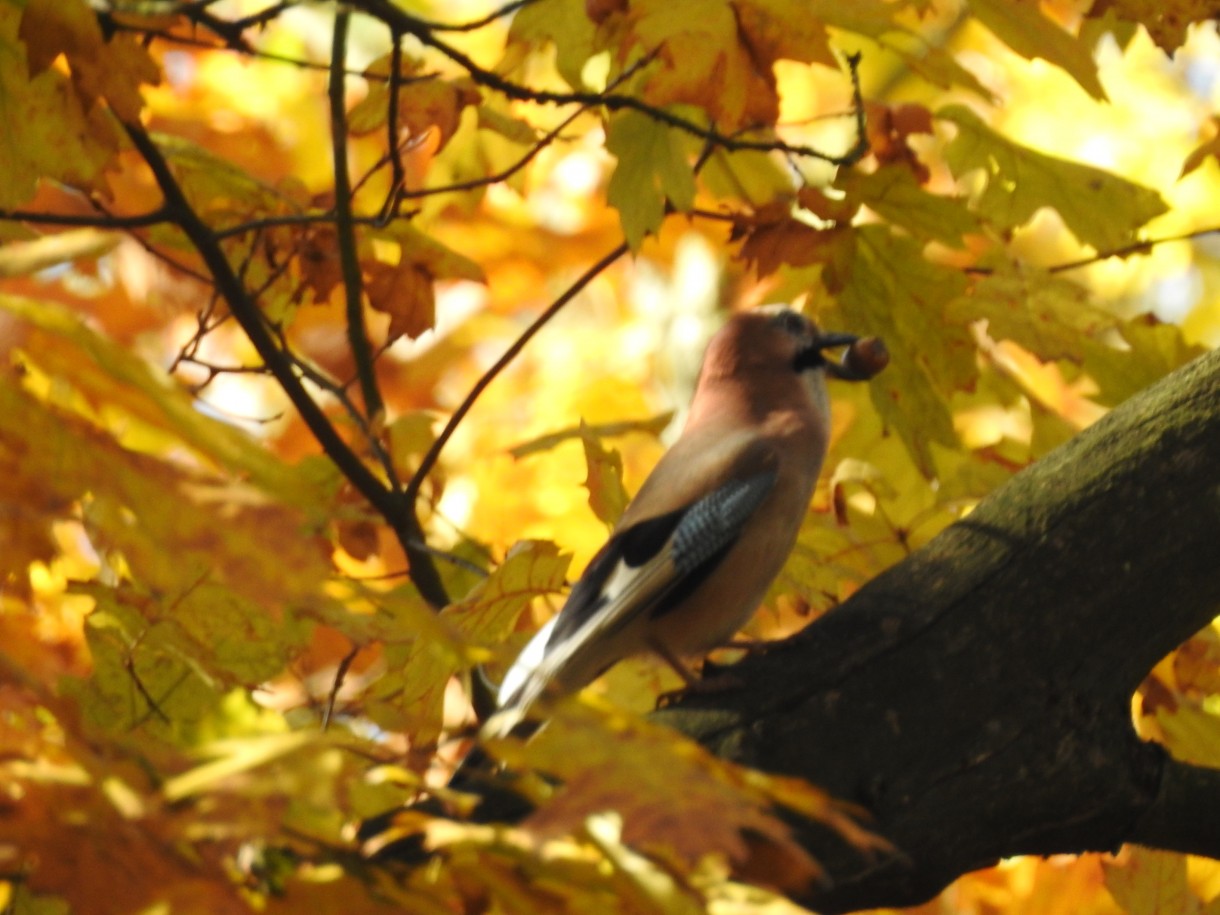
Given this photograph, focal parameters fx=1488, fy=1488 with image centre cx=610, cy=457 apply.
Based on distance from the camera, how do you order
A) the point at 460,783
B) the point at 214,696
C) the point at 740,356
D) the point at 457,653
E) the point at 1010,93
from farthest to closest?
the point at 1010,93, the point at 740,356, the point at 214,696, the point at 460,783, the point at 457,653

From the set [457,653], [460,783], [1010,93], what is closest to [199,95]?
[1010,93]

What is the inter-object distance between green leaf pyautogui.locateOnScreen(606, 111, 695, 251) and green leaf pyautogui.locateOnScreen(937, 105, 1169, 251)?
1.99 ft

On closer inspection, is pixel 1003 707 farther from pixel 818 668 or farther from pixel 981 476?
pixel 981 476

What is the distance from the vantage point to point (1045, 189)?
2.99 metres

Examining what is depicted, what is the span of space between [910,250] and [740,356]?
2.01 ft

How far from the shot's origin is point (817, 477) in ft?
10.3

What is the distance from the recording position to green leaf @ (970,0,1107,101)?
8.28ft

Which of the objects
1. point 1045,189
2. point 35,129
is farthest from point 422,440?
point 1045,189

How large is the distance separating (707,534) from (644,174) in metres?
0.70

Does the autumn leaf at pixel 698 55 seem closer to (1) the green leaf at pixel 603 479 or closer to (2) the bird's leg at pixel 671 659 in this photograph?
(1) the green leaf at pixel 603 479

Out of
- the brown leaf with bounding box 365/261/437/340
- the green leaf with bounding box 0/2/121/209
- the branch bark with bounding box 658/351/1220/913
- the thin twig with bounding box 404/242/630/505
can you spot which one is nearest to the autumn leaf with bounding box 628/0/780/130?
the thin twig with bounding box 404/242/630/505

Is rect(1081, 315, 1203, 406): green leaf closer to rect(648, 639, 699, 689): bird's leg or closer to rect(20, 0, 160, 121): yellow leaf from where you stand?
rect(648, 639, 699, 689): bird's leg

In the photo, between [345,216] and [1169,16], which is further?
[345,216]

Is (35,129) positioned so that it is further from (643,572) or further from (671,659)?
(671,659)
